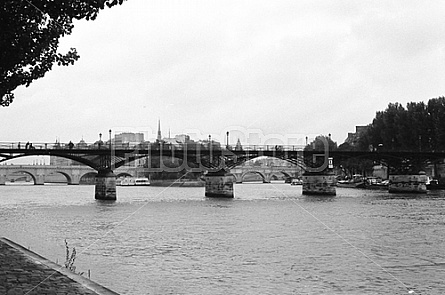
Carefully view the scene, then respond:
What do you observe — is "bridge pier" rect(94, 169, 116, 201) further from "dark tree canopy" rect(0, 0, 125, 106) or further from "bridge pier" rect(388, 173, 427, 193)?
"dark tree canopy" rect(0, 0, 125, 106)

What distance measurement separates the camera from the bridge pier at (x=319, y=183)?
85875mm

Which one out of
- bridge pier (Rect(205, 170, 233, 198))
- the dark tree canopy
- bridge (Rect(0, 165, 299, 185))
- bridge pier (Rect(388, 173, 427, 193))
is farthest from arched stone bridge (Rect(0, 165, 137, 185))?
the dark tree canopy

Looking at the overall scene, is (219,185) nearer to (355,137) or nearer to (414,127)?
(414,127)

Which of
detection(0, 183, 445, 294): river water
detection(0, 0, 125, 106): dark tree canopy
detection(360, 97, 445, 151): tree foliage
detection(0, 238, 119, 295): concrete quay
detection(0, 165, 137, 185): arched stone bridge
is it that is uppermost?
detection(360, 97, 445, 151): tree foliage

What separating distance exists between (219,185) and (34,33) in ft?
224

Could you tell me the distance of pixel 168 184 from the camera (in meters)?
144

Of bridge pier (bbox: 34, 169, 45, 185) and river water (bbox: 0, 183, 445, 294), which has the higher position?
bridge pier (bbox: 34, 169, 45, 185)

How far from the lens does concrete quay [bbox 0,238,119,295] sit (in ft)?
40.6

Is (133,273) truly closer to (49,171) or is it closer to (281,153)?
(281,153)

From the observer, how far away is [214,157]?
8356 centimetres

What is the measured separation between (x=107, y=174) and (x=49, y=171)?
77.3 metres

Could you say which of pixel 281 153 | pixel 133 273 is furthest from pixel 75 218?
pixel 281 153

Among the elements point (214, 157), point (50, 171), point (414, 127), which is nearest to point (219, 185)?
point (214, 157)

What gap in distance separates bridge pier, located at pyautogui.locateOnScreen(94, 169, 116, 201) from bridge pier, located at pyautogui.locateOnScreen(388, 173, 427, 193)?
4752 cm
